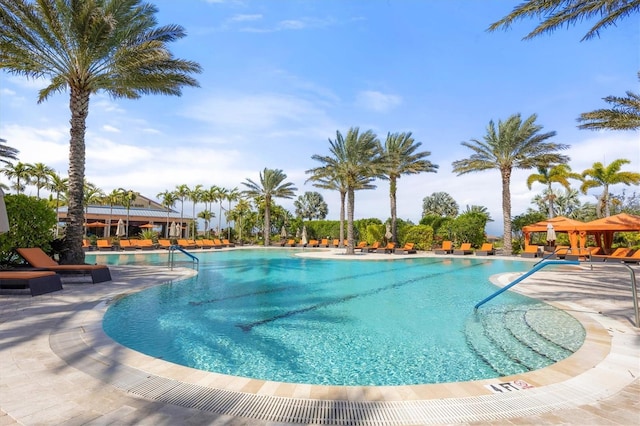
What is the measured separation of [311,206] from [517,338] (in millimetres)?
67144

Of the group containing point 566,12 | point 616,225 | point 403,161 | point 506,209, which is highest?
point 403,161

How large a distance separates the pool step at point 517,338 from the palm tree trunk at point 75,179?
13.7 m

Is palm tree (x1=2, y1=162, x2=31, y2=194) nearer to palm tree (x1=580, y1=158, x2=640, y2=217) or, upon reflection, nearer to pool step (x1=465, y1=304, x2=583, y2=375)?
pool step (x1=465, y1=304, x2=583, y2=375)

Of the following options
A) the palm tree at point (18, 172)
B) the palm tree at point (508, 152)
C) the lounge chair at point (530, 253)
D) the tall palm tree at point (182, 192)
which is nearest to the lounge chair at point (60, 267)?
the palm tree at point (508, 152)

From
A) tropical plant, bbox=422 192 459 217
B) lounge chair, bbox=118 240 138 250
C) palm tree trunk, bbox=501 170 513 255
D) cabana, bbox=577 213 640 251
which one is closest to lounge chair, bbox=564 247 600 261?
cabana, bbox=577 213 640 251

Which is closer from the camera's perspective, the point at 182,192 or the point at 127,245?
the point at 127,245

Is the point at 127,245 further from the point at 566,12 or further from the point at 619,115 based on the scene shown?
the point at 619,115

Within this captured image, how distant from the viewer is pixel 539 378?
12.6ft

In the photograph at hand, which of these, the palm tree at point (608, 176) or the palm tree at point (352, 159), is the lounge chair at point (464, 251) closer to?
the palm tree at point (352, 159)

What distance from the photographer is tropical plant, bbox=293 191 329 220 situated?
7200cm

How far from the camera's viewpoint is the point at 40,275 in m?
8.51

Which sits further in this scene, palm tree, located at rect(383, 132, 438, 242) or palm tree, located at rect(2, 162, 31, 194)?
palm tree, located at rect(2, 162, 31, 194)

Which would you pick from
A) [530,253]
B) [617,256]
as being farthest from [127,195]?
[617,256]

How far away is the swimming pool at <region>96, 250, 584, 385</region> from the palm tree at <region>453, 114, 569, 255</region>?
17605 millimetres
